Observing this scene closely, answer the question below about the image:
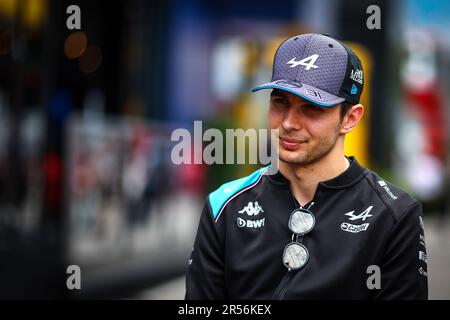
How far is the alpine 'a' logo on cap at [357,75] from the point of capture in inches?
101

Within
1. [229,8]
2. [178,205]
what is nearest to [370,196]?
[178,205]

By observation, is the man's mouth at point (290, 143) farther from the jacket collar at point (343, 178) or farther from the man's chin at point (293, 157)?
the jacket collar at point (343, 178)

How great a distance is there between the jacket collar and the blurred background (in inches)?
170

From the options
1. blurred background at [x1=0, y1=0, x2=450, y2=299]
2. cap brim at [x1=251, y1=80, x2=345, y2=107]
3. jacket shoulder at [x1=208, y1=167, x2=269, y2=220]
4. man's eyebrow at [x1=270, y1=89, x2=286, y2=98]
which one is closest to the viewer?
cap brim at [x1=251, y1=80, x2=345, y2=107]

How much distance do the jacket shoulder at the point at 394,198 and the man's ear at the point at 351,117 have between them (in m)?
0.19

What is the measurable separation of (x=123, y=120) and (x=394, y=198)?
20.7 feet

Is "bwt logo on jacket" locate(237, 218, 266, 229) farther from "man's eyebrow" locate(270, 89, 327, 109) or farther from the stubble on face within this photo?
"man's eyebrow" locate(270, 89, 327, 109)

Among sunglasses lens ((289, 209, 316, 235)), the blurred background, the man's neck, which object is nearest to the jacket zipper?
sunglasses lens ((289, 209, 316, 235))

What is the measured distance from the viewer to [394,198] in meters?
2.56

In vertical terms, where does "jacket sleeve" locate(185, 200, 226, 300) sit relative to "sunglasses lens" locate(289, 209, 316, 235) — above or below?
below

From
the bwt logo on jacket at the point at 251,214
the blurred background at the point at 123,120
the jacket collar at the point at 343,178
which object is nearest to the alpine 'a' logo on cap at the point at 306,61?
the jacket collar at the point at 343,178

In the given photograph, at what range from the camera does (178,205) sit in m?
9.86

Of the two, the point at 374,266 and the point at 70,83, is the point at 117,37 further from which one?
the point at 374,266

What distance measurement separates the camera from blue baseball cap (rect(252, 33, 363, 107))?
2.51m
